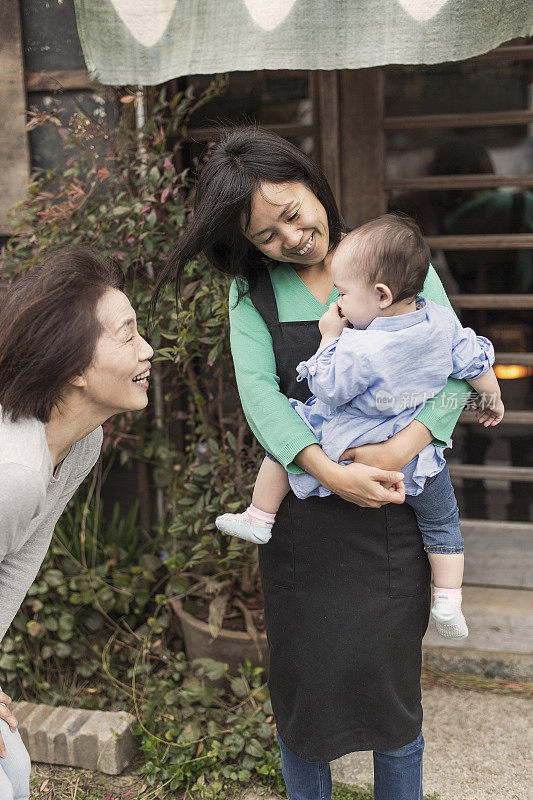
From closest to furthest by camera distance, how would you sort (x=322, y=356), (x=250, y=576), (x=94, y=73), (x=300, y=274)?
1. (x=322, y=356)
2. (x=300, y=274)
3. (x=94, y=73)
4. (x=250, y=576)

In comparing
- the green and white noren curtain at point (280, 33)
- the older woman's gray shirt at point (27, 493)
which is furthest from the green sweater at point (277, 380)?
the green and white noren curtain at point (280, 33)

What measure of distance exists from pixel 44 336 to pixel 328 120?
1.98m

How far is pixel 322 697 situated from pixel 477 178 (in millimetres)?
2258

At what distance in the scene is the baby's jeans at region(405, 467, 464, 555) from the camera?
1876 millimetres

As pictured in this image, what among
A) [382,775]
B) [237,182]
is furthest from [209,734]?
[237,182]

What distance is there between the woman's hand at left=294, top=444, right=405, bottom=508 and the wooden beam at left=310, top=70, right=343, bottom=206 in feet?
5.62

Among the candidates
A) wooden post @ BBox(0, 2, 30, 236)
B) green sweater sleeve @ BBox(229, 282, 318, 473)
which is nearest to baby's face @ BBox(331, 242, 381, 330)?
green sweater sleeve @ BBox(229, 282, 318, 473)

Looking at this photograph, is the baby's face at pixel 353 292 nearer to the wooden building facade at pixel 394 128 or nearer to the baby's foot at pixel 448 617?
the baby's foot at pixel 448 617

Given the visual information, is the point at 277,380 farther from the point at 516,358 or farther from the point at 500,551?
the point at 500,551

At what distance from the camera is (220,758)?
2.67 m

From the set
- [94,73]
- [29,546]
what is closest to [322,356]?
[29,546]

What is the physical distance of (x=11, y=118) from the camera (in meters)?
3.25

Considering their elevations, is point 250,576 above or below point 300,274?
below

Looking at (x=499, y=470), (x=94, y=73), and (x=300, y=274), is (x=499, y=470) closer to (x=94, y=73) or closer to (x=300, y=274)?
(x=300, y=274)
